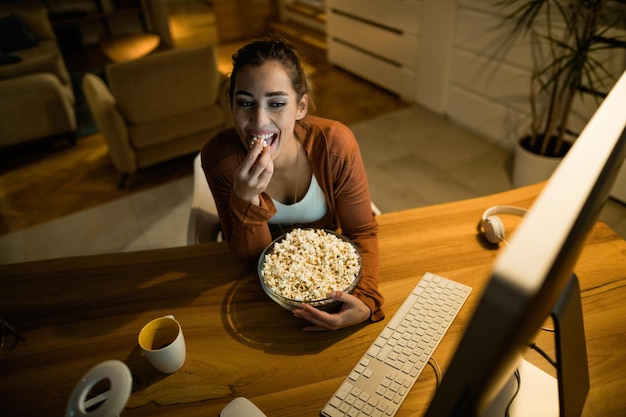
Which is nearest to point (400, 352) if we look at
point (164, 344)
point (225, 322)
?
point (225, 322)

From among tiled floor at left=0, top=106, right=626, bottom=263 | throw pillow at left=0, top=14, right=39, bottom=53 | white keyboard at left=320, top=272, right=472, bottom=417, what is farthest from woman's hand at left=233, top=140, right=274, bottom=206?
throw pillow at left=0, top=14, right=39, bottom=53

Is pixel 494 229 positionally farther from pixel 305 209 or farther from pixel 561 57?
pixel 561 57

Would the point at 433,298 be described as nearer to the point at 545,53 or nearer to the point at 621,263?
the point at 621,263

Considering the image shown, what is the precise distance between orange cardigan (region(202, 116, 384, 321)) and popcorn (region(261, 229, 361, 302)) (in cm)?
8

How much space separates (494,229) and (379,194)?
5.30ft

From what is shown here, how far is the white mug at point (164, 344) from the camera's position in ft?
2.71

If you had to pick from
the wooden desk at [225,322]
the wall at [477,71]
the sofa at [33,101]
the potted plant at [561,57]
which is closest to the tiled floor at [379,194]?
the wall at [477,71]

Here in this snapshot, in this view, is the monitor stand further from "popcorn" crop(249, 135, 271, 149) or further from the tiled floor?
the tiled floor

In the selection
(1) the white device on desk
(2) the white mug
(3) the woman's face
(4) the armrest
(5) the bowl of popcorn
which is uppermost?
(3) the woman's face

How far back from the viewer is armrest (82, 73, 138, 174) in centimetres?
256

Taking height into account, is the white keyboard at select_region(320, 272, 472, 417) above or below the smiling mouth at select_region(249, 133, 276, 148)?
below

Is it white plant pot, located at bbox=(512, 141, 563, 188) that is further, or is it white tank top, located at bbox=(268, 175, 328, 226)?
white plant pot, located at bbox=(512, 141, 563, 188)

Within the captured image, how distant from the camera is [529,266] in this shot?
0.33m

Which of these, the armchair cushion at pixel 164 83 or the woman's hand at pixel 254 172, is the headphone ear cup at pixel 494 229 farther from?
the armchair cushion at pixel 164 83
